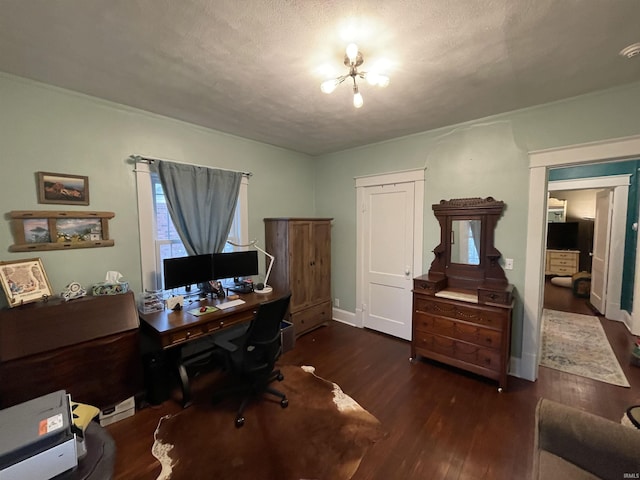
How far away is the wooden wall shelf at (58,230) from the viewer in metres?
2.00

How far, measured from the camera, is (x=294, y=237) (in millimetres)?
3494

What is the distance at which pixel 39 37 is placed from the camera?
1.53 metres

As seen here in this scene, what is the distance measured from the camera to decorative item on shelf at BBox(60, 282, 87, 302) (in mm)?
2080

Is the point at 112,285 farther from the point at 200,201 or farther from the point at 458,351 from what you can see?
the point at 458,351

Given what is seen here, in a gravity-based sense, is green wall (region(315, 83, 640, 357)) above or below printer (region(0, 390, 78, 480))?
above

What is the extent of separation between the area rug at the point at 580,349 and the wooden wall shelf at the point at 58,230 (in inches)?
180

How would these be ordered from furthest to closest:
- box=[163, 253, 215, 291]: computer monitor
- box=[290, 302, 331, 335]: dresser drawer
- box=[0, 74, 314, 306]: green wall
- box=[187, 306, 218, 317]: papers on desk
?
box=[290, 302, 331, 335]: dresser drawer < box=[163, 253, 215, 291]: computer monitor < box=[187, 306, 218, 317]: papers on desk < box=[0, 74, 314, 306]: green wall

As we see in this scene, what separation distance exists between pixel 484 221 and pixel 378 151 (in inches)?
62.0

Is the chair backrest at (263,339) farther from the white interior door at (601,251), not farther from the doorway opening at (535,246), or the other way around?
the white interior door at (601,251)

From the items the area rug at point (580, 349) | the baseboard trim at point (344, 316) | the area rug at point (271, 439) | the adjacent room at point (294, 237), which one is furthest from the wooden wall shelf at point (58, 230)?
the area rug at point (580, 349)

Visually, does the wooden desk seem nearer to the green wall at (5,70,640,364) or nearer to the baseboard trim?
the green wall at (5,70,640,364)

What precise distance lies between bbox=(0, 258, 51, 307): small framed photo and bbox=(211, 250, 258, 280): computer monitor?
1.28 metres

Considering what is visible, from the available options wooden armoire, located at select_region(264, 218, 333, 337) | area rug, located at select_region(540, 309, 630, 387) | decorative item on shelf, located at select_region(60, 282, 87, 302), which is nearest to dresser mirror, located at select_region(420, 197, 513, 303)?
area rug, located at select_region(540, 309, 630, 387)

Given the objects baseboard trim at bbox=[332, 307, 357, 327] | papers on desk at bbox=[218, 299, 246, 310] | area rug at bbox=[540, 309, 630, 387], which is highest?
papers on desk at bbox=[218, 299, 246, 310]
